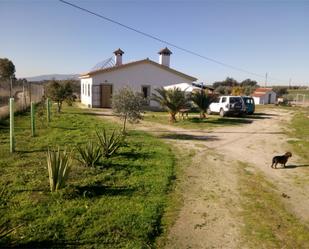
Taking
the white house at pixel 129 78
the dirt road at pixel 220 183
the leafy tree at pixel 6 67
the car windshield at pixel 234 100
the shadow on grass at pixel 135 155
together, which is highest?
the leafy tree at pixel 6 67

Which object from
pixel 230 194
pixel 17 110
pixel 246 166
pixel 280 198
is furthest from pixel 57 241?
pixel 17 110

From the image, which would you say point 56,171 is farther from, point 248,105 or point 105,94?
point 105,94

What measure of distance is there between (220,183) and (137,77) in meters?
22.0

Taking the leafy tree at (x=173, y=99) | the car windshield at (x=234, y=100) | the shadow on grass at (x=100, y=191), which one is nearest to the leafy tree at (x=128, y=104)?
the leafy tree at (x=173, y=99)

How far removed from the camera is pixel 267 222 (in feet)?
17.0

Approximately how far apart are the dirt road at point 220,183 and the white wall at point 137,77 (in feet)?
47.2

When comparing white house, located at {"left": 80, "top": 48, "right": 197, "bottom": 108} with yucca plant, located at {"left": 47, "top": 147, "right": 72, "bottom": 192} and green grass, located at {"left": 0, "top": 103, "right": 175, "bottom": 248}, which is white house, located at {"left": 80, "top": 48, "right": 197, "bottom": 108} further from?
yucca plant, located at {"left": 47, "top": 147, "right": 72, "bottom": 192}

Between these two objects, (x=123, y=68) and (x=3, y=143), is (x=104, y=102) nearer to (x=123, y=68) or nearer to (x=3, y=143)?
(x=123, y=68)

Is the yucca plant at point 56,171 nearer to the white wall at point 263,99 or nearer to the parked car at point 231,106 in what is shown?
the parked car at point 231,106

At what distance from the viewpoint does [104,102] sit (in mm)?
28016

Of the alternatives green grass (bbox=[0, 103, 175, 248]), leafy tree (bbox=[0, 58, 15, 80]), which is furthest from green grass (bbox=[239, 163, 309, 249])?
leafy tree (bbox=[0, 58, 15, 80])

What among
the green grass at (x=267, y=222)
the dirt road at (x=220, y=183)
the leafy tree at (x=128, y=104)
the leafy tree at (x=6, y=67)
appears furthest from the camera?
the leafy tree at (x=6, y=67)

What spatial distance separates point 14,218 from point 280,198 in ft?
16.7

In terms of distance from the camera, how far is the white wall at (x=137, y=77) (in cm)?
2741
